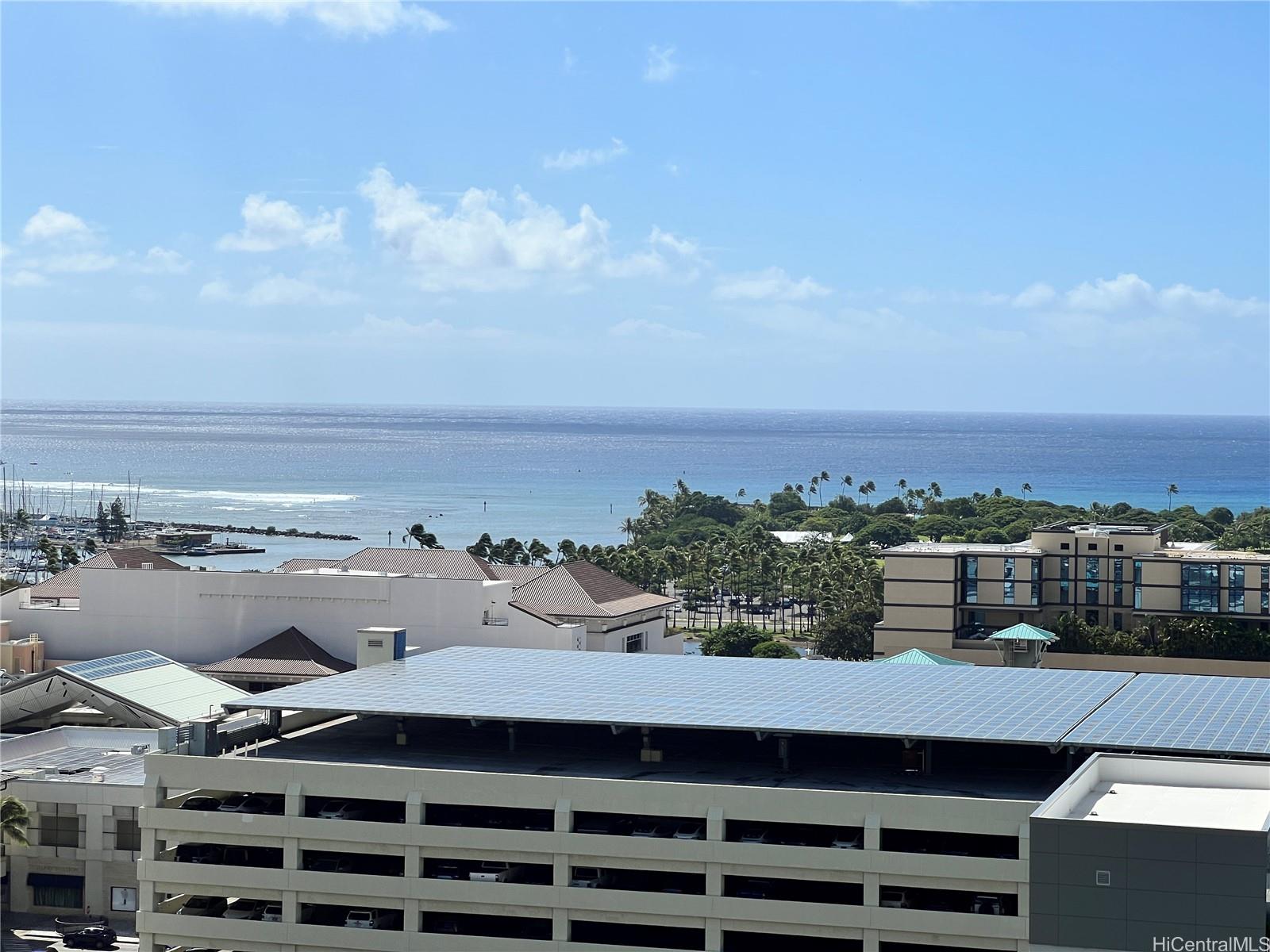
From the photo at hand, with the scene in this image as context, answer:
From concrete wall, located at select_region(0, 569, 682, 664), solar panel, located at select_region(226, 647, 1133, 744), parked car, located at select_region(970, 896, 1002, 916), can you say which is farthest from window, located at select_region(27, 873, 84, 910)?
parked car, located at select_region(970, 896, 1002, 916)

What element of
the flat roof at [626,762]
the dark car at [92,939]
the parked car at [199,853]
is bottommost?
the dark car at [92,939]

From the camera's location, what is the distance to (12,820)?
58375 mm

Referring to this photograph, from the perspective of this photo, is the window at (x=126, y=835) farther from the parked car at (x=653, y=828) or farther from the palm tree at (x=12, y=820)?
the parked car at (x=653, y=828)

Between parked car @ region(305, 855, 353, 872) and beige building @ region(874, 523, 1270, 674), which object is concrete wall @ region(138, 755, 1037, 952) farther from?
beige building @ region(874, 523, 1270, 674)

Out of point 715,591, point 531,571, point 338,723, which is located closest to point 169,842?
point 338,723

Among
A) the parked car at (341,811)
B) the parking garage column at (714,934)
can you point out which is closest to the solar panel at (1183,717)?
the parking garage column at (714,934)

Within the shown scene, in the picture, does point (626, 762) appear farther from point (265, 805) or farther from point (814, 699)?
point (265, 805)

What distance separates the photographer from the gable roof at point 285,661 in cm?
8019

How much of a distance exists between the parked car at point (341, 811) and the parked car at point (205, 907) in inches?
191

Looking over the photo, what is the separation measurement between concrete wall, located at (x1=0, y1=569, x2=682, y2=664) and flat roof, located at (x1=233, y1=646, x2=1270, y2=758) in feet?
49.9

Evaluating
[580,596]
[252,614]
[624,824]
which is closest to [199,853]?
[624,824]

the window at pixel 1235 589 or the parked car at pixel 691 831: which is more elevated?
the window at pixel 1235 589

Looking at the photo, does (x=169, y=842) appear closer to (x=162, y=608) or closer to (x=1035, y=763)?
(x=1035, y=763)

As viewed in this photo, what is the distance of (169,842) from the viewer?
50.4m
